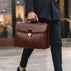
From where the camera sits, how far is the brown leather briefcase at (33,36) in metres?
3.26

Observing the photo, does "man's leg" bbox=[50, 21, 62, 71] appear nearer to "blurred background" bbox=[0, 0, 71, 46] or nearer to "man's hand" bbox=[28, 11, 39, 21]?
"man's hand" bbox=[28, 11, 39, 21]

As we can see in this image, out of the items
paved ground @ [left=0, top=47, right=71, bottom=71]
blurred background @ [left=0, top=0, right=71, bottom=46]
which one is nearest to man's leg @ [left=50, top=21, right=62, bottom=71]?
paved ground @ [left=0, top=47, right=71, bottom=71]

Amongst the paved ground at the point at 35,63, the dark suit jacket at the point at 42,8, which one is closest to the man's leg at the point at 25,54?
the dark suit jacket at the point at 42,8

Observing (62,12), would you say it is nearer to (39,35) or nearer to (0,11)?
(0,11)

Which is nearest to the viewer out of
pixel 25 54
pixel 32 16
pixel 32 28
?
pixel 32 16

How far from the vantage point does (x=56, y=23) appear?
11.4 feet

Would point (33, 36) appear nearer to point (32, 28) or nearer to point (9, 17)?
point (32, 28)

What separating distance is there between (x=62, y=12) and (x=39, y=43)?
10.7m

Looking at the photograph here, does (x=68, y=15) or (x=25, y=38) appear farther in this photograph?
(x=68, y=15)

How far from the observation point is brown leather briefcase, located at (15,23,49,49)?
10.7 feet

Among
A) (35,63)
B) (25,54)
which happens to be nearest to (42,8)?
(25,54)

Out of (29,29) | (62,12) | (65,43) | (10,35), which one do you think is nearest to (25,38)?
(29,29)

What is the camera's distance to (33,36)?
3320 mm

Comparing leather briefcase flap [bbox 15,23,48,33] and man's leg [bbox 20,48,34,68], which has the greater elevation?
leather briefcase flap [bbox 15,23,48,33]
